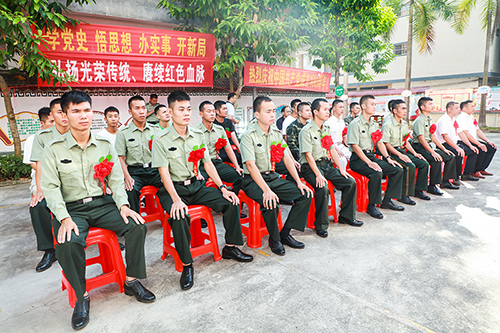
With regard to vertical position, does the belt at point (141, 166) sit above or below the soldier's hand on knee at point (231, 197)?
above

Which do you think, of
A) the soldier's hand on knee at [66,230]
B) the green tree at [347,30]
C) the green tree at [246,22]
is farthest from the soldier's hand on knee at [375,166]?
the green tree at [347,30]

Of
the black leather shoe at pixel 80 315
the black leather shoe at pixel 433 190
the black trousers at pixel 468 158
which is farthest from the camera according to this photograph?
the black trousers at pixel 468 158

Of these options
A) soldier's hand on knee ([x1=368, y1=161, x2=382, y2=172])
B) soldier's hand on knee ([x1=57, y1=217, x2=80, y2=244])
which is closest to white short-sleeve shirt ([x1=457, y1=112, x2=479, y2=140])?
soldier's hand on knee ([x1=368, y1=161, x2=382, y2=172])

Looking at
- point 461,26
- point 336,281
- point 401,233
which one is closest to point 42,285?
point 336,281

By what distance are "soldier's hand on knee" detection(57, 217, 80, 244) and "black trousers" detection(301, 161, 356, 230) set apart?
2.40 metres

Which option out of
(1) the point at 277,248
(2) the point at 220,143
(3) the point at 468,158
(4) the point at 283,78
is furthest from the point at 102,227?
(4) the point at 283,78

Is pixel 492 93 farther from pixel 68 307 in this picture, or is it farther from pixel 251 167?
pixel 68 307

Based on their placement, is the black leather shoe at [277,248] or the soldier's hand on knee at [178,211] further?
the black leather shoe at [277,248]

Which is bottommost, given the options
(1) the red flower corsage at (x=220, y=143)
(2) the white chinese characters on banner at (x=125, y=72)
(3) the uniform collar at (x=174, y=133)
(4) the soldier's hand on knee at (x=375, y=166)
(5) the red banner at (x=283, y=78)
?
(4) the soldier's hand on knee at (x=375, y=166)

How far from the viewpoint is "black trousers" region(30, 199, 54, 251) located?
3041 millimetres

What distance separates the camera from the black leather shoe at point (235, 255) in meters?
3.00

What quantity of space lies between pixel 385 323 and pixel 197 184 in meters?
1.89

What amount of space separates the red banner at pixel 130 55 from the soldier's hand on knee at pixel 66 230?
500 centimetres

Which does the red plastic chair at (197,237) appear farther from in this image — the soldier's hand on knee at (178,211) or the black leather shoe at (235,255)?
the soldier's hand on knee at (178,211)
